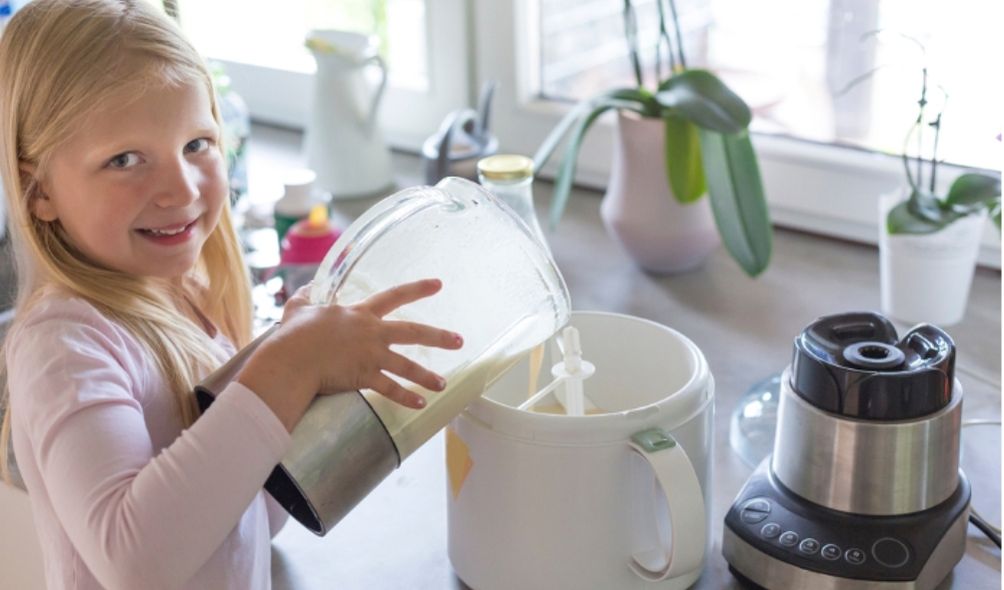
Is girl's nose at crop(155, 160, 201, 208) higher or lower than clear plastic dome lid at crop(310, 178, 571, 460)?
higher

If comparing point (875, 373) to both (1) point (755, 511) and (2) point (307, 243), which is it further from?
(2) point (307, 243)

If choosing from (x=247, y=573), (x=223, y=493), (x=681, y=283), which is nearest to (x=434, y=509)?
(x=247, y=573)

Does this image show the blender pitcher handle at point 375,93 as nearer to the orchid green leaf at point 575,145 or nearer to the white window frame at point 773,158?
the white window frame at point 773,158

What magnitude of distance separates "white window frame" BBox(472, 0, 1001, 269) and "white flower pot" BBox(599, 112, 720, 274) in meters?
0.15

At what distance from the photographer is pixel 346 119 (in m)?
1.51

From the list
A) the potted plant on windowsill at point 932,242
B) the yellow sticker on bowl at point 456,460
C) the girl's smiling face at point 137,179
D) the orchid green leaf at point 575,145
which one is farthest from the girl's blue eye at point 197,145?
the potted plant on windowsill at point 932,242

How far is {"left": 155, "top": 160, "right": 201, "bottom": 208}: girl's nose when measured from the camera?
75cm

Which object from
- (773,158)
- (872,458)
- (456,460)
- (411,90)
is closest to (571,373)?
(456,460)

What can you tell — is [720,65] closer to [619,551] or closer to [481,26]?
[481,26]

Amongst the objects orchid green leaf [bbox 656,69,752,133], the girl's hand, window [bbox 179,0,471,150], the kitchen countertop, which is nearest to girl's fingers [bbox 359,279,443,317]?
the girl's hand

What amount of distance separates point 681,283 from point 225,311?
1.81ft

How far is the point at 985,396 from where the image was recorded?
1.07m

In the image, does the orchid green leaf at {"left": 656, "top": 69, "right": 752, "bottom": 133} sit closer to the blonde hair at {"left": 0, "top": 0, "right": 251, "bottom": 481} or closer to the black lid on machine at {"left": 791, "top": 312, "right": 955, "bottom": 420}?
the black lid on machine at {"left": 791, "top": 312, "right": 955, "bottom": 420}

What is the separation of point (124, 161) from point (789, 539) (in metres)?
0.48
